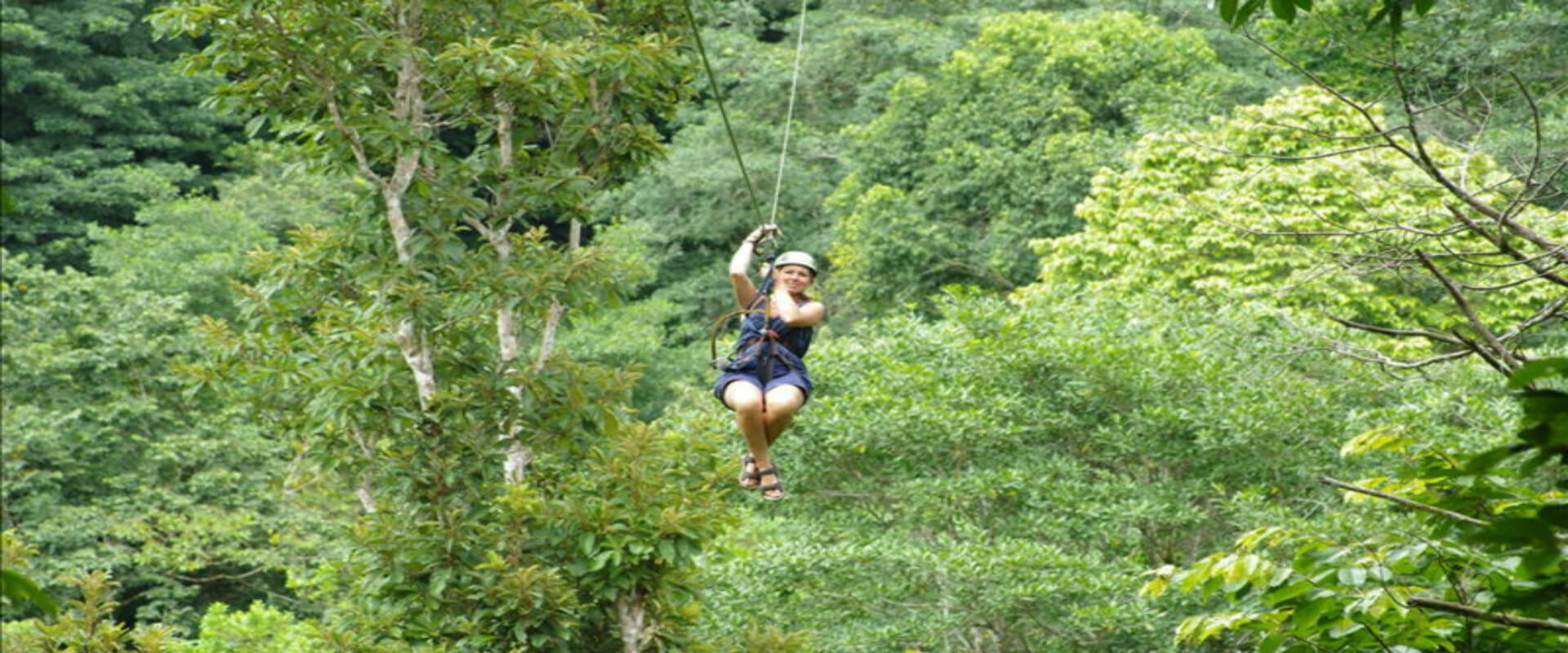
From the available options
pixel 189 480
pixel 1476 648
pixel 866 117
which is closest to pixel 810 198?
pixel 866 117

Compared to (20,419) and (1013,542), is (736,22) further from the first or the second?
(1013,542)

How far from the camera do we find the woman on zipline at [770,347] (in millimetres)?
6305

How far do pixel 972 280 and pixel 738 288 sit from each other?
14936 mm

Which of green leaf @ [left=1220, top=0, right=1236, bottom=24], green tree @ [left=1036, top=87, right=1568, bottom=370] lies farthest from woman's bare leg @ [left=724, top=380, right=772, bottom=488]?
green tree @ [left=1036, top=87, right=1568, bottom=370]

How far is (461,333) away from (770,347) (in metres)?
2.00

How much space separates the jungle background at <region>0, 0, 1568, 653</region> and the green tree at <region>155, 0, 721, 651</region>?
24 millimetres

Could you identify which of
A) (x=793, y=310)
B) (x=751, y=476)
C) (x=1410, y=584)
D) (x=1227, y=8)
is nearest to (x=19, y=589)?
(x=1227, y=8)

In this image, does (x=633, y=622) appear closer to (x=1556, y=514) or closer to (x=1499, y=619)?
(x=1499, y=619)

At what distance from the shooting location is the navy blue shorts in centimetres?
644

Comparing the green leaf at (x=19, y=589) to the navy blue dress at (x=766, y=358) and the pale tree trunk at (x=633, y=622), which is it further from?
the pale tree trunk at (x=633, y=622)

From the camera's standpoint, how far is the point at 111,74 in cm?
2902

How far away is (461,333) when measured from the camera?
7.93 metres

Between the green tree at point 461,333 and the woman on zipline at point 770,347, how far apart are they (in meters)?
0.79

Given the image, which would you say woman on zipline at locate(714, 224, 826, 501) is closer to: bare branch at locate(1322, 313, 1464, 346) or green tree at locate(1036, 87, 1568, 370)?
bare branch at locate(1322, 313, 1464, 346)
